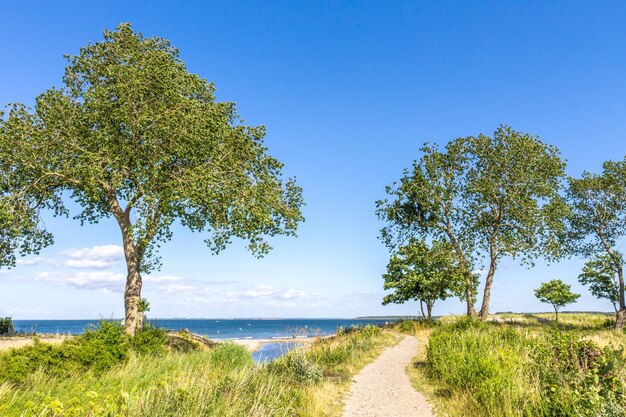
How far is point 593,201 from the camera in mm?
36281

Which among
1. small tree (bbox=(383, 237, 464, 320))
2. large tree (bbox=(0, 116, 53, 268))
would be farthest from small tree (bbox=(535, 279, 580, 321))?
large tree (bbox=(0, 116, 53, 268))

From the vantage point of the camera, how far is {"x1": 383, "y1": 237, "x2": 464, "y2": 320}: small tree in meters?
35.2

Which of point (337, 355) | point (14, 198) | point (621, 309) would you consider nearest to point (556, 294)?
point (621, 309)

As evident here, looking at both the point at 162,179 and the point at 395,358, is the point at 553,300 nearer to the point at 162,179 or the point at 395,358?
the point at 395,358

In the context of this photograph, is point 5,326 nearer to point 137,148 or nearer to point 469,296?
point 137,148

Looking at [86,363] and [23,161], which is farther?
[23,161]

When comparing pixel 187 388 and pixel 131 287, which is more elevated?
pixel 131 287

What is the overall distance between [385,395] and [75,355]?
29.2 feet

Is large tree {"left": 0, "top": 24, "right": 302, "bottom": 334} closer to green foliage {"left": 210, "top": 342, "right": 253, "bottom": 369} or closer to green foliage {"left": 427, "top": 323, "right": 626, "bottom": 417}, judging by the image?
green foliage {"left": 210, "top": 342, "right": 253, "bottom": 369}

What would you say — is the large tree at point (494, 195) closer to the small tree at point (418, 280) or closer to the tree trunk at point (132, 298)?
the small tree at point (418, 280)

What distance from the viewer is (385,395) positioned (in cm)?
1139

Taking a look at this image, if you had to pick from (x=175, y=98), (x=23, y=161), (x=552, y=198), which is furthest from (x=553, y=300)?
(x=23, y=161)

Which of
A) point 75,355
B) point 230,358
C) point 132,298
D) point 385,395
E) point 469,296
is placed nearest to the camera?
point 385,395

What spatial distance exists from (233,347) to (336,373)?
13.5 feet
